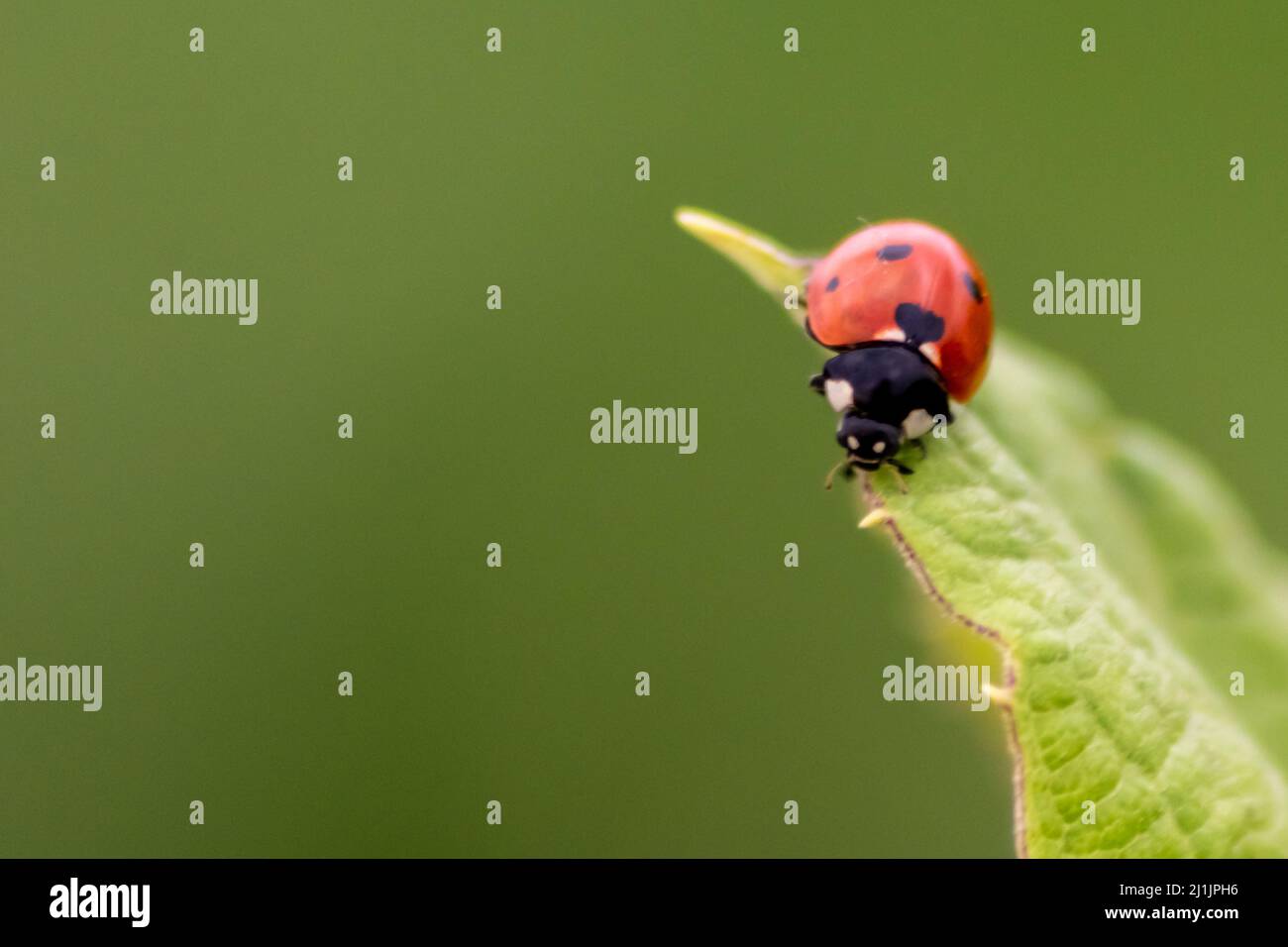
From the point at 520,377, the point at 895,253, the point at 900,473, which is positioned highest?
the point at 520,377

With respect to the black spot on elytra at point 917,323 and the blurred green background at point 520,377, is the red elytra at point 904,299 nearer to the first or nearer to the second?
the black spot on elytra at point 917,323

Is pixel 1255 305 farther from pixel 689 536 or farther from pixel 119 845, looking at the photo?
pixel 119 845

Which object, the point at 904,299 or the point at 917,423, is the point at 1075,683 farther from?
the point at 904,299

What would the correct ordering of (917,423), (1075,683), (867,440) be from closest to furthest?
(1075,683), (917,423), (867,440)

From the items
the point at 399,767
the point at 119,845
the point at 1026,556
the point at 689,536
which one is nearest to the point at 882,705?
the point at 689,536

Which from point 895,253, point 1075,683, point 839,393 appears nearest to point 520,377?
point 839,393

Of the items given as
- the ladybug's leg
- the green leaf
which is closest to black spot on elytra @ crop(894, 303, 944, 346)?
the green leaf

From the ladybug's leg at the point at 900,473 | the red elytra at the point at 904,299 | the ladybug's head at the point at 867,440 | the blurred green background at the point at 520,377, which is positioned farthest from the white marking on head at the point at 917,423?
the blurred green background at the point at 520,377

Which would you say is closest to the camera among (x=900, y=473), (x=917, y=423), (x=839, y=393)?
(x=900, y=473)

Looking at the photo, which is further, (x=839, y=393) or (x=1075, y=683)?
(x=839, y=393)
